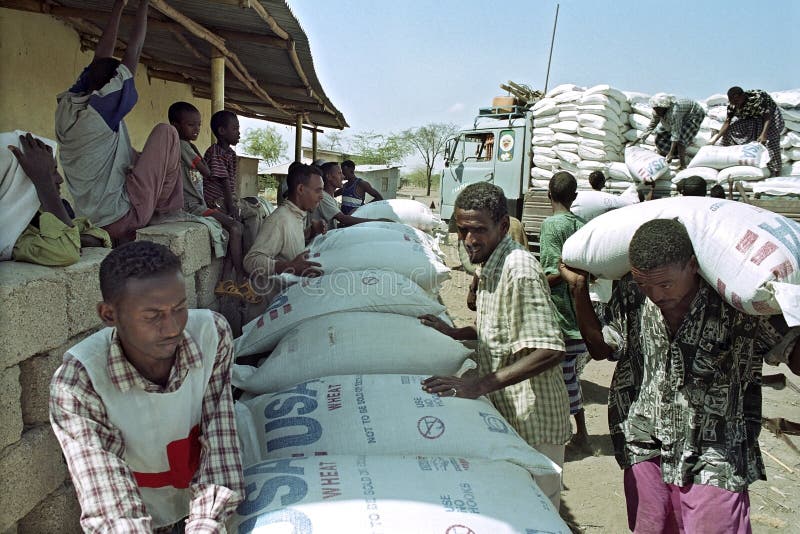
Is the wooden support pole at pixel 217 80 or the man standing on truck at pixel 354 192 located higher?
the wooden support pole at pixel 217 80

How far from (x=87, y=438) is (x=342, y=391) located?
897 millimetres

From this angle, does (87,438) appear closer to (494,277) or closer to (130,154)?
(494,277)

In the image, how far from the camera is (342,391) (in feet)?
6.22

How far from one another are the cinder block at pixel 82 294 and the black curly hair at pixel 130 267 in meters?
0.45

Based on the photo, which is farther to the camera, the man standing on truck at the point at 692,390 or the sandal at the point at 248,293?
the sandal at the point at 248,293

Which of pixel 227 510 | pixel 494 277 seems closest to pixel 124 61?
pixel 494 277

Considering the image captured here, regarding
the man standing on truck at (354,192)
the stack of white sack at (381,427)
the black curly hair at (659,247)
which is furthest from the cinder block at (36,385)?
the man standing on truck at (354,192)

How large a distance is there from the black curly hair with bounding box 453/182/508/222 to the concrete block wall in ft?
3.88

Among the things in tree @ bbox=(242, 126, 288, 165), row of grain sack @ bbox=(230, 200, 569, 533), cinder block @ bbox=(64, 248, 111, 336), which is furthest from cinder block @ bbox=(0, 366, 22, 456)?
tree @ bbox=(242, 126, 288, 165)

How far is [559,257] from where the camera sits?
10.9 feet

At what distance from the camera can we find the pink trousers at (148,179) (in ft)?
8.00

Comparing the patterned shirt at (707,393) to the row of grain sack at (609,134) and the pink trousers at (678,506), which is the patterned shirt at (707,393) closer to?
the pink trousers at (678,506)

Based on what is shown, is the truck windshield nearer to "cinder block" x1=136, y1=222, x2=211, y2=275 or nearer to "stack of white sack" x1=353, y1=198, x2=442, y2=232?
"stack of white sack" x1=353, y1=198, x2=442, y2=232

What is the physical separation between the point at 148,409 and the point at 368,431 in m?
0.68
